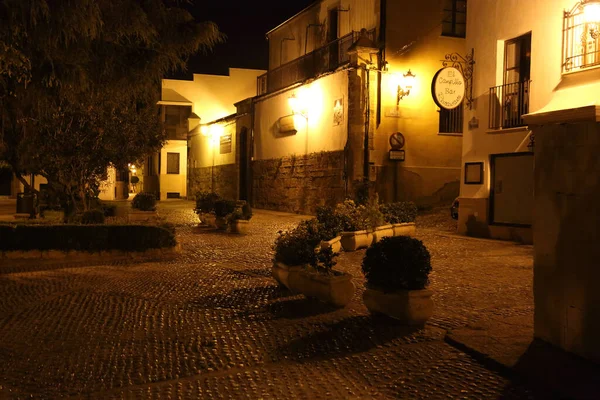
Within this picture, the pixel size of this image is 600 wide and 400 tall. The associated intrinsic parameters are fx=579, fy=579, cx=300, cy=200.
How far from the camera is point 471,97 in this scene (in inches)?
603

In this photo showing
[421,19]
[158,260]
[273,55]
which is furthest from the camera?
[273,55]

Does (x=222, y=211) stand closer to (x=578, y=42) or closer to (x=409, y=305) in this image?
(x=578, y=42)

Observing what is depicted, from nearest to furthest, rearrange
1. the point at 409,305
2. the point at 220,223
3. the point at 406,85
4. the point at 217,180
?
the point at 409,305
the point at 220,223
the point at 406,85
the point at 217,180

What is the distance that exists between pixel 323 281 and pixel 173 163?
38879mm

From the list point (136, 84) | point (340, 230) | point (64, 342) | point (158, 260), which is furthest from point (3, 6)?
point (340, 230)

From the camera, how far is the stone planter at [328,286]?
7.14 meters

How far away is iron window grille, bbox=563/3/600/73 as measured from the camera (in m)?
11.4

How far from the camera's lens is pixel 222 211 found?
59.7 ft

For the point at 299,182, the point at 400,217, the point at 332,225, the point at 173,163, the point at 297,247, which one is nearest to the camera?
the point at 297,247

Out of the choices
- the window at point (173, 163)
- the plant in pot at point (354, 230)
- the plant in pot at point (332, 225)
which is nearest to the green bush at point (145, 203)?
the plant in pot at point (332, 225)

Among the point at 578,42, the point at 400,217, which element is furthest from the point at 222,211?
the point at 578,42

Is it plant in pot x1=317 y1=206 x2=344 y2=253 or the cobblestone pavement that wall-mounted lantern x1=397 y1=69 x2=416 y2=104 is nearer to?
plant in pot x1=317 y1=206 x2=344 y2=253

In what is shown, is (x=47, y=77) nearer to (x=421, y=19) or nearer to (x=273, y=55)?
(x=421, y=19)

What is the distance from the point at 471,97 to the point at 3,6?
38.4 ft
